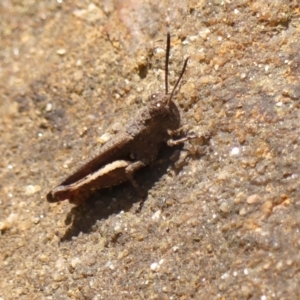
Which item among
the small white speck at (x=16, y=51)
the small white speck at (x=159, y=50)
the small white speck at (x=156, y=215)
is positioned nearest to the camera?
the small white speck at (x=156, y=215)

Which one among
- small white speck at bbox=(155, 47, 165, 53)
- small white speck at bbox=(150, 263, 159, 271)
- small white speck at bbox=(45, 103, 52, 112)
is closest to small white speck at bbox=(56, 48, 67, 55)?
small white speck at bbox=(45, 103, 52, 112)

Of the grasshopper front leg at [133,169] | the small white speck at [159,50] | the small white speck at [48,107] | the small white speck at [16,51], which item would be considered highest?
the small white speck at [159,50]

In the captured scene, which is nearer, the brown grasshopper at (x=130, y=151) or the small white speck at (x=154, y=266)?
the small white speck at (x=154, y=266)

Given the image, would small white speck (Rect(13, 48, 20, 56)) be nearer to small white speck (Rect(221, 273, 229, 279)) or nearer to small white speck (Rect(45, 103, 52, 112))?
small white speck (Rect(45, 103, 52, 112))

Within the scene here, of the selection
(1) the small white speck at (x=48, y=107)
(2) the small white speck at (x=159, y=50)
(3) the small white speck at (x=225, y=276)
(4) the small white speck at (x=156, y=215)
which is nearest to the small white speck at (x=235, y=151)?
(4) the small white speck at (x=156, y=215)

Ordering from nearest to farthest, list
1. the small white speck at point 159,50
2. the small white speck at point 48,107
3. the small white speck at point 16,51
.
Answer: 1. the small white speck at point 159,50
2. the small white speck at point 48,107
3. the small white speck at point 16,51

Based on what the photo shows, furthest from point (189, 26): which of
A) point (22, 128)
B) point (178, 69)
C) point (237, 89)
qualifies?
point (22, 128)

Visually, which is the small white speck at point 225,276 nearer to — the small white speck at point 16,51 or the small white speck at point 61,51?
the small white speck at point 61,51

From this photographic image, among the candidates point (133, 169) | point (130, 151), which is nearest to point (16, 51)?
point (130, 151)
